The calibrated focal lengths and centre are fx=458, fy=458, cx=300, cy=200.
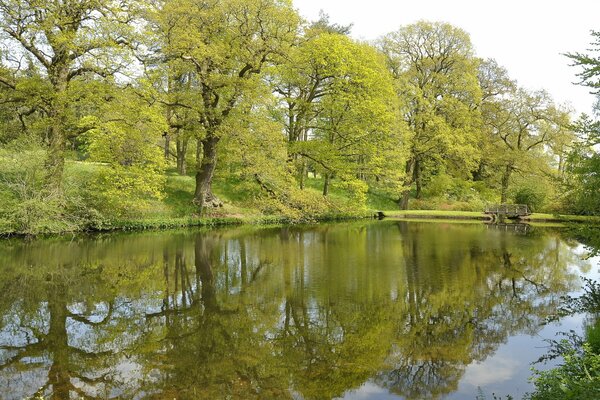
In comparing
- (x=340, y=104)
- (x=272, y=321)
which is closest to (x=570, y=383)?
(x=272, y=321)

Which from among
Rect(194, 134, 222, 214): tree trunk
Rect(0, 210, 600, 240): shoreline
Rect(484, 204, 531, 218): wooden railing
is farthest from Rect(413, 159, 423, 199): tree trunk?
Rect(194, 134, 222, 214): tree trunk

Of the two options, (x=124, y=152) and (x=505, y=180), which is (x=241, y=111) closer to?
(x=124, y=152)

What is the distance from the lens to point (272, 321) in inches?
354

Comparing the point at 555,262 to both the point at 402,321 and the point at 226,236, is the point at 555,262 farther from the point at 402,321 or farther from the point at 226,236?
the point at 226,236

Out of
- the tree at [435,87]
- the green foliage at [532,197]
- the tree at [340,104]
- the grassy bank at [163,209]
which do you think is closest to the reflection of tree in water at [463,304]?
the grassy bank at [163,209]

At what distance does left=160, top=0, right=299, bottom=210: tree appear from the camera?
25.7 m

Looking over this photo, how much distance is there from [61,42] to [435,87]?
31.0m

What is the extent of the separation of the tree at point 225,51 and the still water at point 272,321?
11.8 metres

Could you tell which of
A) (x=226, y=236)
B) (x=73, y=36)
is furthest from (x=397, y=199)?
(x=73, y=36)

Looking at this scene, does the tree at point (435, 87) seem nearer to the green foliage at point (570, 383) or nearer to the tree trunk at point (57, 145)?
the tree trunk at point (57, 145)

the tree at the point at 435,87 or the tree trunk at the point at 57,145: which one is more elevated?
the tree at the point at 435,87

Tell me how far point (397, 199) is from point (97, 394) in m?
37.9

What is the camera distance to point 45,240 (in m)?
19.5

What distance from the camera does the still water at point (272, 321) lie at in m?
6.33
